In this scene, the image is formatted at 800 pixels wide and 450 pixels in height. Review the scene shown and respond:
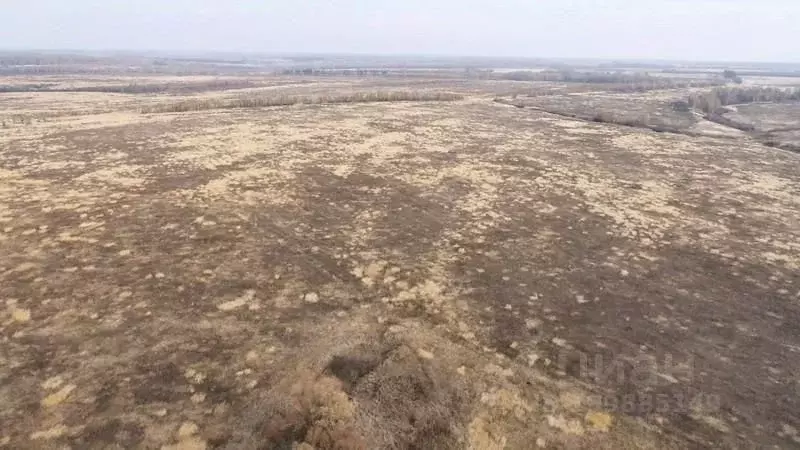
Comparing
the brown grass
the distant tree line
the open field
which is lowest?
the open field

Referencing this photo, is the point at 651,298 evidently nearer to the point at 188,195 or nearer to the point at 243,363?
the point at 243,363

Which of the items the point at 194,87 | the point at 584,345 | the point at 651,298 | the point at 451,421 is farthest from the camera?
the point at 194,87

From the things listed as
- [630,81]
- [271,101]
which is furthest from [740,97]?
[271,101]

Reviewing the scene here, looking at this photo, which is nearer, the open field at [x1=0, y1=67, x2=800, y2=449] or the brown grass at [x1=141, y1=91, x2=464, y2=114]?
the open field at [x1=0, y1=67, x2=800, y2=449]

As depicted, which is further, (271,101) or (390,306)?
(271,101)

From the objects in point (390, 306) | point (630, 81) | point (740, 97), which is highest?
point (630, 81)

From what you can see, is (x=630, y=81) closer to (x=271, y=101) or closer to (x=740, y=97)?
(x=740, y=97)

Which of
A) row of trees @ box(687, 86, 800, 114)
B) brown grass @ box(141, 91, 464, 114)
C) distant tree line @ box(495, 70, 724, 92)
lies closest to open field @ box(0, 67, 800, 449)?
brown grass @ box(141, 91, 464, 114)

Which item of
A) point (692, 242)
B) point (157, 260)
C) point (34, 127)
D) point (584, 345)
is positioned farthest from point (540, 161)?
point (34, 127)

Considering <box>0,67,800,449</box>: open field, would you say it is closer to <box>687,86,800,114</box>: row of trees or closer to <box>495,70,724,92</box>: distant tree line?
<box>687,86,800,114</box>: row of trees
